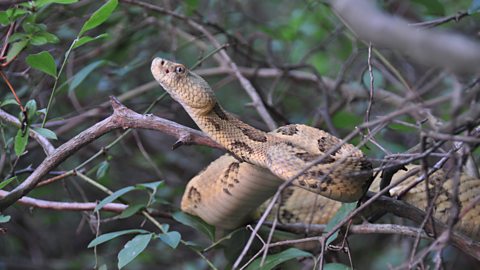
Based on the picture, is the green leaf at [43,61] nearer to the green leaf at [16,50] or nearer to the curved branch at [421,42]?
the green leaf at [16,50]

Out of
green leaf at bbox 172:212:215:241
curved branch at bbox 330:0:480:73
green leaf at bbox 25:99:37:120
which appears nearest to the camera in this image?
curved branch at bbox 330:0:480:73

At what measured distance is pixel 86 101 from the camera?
21.3ft

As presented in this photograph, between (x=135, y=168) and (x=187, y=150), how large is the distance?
0.68 meters

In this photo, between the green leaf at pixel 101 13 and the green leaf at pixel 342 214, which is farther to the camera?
the green leaf at pixel 342 214

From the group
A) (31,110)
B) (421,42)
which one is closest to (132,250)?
(31,110)

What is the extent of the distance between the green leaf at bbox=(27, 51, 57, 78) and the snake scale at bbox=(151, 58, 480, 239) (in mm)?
605

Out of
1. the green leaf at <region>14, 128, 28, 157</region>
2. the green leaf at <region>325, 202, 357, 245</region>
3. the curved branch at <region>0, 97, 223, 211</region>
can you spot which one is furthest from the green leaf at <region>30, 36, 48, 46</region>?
the green leaf at <region>325, 202, 357, 245</region>

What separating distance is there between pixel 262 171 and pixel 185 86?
651 mm

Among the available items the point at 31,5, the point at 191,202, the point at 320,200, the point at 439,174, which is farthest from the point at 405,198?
the point at 31,5

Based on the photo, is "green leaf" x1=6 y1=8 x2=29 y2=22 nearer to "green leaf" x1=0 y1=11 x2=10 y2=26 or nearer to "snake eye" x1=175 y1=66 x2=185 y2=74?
"green leaf" x1=0 y1=11 x2=10 y2=26

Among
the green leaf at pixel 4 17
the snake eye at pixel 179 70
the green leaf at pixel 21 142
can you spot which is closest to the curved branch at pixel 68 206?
the green leaf at pixel 21 142

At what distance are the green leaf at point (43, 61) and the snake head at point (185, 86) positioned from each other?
61cm

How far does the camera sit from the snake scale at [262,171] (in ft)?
10.2

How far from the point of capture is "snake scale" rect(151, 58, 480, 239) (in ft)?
10.2
